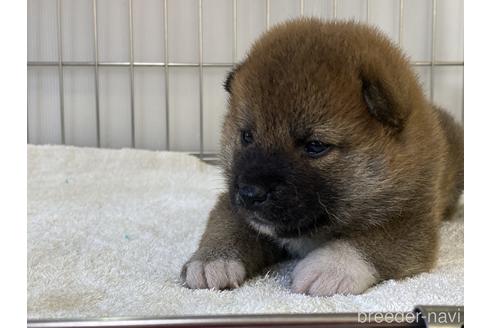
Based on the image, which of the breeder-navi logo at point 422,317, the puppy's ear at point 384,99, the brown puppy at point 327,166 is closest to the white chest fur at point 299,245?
the brown puppy at point 327,166

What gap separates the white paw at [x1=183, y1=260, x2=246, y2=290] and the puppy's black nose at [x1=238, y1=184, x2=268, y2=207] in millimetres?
176

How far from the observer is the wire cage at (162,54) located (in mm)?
2756

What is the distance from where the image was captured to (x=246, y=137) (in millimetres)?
1361

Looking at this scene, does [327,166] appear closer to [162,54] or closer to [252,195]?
[252,195]

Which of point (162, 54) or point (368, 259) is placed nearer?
point (368, 259)

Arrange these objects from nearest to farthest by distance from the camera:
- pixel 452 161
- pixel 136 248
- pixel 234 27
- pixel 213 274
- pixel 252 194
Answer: pixel 252 194, pixel 213 274, pixel 136 248, pixel 452 161, pixel 234 27

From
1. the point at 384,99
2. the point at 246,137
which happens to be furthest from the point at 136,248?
the point at 384,99

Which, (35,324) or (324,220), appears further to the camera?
(324,220)

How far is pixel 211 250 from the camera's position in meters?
1.40

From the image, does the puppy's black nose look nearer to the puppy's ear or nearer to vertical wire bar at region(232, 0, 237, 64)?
the puppy's ear

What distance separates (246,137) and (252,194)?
0.19 meters

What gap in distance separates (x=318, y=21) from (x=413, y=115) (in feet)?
1.03

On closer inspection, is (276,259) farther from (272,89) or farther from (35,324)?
(35,324)
